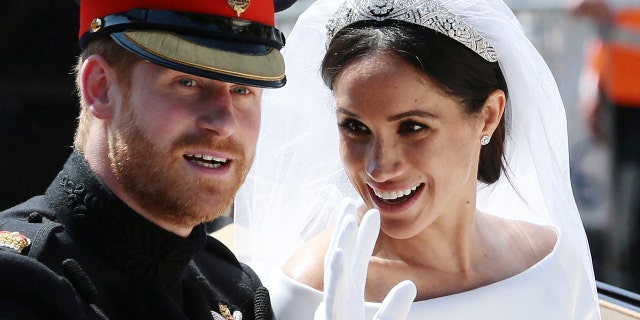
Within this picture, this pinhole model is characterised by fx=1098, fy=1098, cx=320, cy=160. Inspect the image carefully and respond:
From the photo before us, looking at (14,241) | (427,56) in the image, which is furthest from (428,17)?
(14,241)

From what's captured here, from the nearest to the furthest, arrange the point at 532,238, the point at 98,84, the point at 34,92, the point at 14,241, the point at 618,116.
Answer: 1. the point at 14,241
2. the point at 98,84
3. the point at 532,238
4. the point at 34,92
5. the point at 618,116

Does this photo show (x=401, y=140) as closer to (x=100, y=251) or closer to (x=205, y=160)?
(x=205, y=160)

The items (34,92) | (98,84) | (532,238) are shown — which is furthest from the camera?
(34,92)

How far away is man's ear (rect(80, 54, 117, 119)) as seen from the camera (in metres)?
1.82

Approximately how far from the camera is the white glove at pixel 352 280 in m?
1.76

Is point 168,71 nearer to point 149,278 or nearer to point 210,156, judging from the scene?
point 210,156

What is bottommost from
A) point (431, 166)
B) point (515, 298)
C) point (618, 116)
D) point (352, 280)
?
point (618, 116)

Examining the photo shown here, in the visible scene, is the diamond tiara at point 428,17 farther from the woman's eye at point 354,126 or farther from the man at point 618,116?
the man at point 618,116

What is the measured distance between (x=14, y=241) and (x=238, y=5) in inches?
21.8

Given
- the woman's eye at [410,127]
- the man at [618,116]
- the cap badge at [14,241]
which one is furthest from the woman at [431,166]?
the man at [618,116]

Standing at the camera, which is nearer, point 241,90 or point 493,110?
point 241,90

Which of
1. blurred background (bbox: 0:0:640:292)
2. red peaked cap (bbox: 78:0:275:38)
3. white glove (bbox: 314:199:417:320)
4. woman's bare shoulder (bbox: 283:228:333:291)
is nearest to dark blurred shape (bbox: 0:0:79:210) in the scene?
blurred background (bbox: 0:0:640:292)

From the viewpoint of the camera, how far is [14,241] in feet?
5.64

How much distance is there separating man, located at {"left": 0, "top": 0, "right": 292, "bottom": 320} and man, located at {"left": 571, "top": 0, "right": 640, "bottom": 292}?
128 inches
